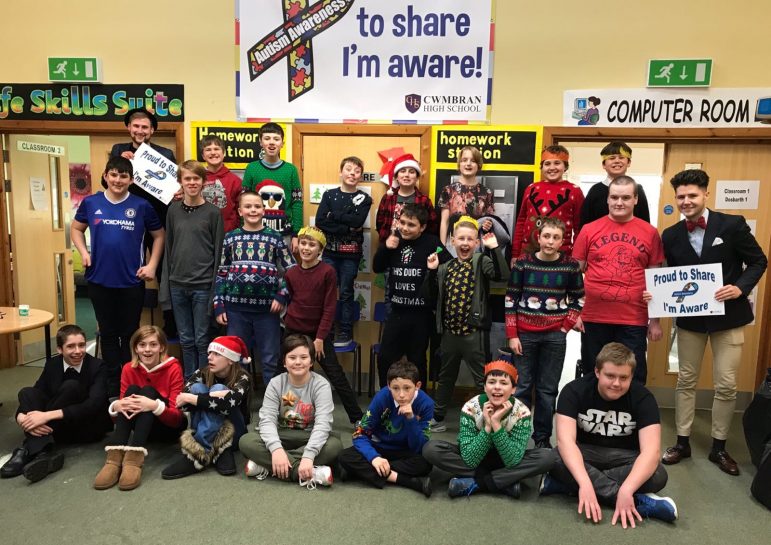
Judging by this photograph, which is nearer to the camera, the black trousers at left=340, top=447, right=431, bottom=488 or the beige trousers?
the black trousers at left=340, top=447, right=431, bottom=488

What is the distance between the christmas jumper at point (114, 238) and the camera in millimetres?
3490

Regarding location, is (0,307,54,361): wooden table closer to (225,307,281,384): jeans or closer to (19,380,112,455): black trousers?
(19,380,112,455): black trousers

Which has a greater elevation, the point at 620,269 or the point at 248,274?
the point at 620,269

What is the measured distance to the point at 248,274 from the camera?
3377mm

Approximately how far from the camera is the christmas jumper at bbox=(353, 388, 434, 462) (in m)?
2.73

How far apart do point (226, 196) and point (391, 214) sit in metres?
1.22

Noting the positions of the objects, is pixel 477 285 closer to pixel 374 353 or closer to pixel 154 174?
pixel 374 353

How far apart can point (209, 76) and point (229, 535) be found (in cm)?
344

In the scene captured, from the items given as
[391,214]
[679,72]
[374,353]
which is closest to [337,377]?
[374,353]

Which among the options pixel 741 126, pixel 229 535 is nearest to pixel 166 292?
pixel 229 535

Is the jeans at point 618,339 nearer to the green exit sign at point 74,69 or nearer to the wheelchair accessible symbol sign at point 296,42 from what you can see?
the wheelchair accessible symbol sign at point 296,42

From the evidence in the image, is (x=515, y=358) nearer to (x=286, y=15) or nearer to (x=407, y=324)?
(x=407, y=324)

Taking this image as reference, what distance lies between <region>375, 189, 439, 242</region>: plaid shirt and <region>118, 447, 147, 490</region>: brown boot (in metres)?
2.12

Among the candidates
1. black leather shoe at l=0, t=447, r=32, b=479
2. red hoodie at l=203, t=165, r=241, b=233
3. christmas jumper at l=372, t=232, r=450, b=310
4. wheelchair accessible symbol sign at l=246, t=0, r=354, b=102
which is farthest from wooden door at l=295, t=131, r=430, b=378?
black leather shoe at l=0, t=447, r=32, b=479
